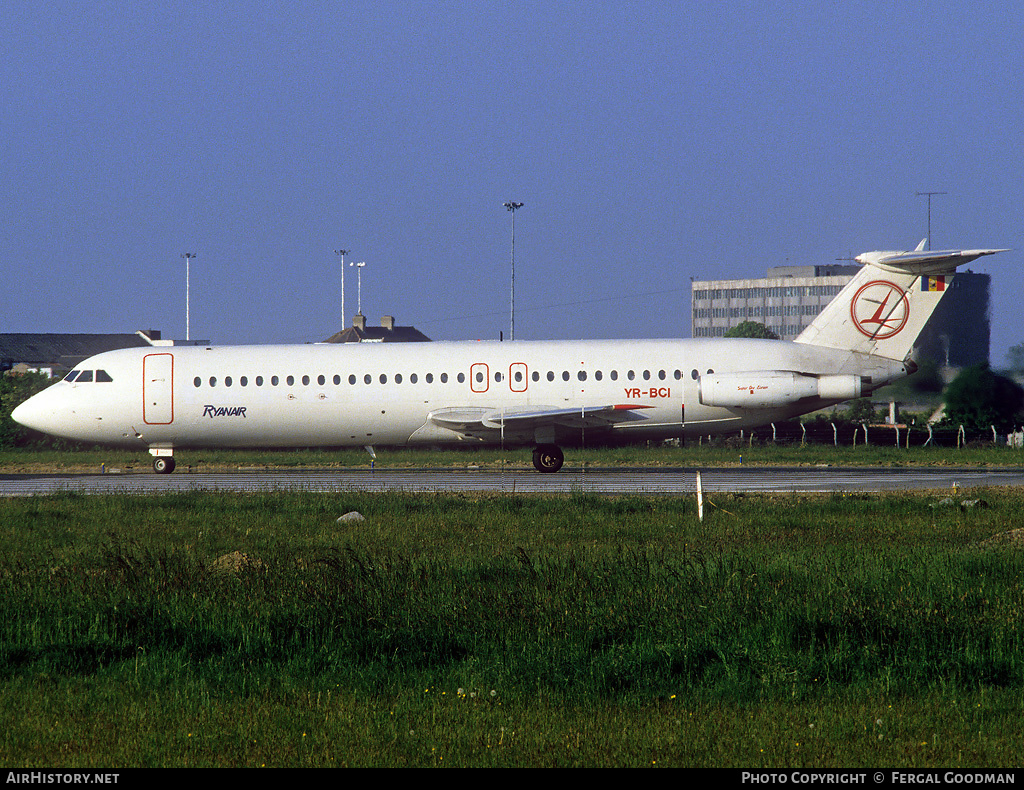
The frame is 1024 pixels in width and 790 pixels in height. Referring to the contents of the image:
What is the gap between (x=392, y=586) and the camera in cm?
1140

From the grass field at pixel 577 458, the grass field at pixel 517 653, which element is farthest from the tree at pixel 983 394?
the grass field at pixel 517 653

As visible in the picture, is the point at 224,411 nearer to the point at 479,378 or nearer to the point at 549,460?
the point at 479,378

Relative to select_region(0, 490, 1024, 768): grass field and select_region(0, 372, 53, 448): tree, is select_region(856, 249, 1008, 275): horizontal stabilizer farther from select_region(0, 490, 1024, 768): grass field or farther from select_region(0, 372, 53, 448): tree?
select_region(0, 372, 53, 448): tree

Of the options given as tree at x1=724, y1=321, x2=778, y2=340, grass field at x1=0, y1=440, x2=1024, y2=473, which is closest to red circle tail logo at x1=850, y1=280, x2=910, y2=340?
grass field at x1=0, y1=440, x2=1024, y2=473

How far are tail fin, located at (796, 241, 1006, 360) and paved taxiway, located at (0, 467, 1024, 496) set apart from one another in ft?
12.1

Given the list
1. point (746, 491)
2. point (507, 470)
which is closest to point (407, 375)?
point (507, 470)

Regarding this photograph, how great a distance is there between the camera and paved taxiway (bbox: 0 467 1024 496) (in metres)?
25.0

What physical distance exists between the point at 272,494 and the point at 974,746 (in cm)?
1806

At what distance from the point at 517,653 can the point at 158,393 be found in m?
25.1

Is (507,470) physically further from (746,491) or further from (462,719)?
(462,719)

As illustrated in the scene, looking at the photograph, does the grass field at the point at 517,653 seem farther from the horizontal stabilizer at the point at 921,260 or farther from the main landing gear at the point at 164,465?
the main landing gear at the point at 164,465

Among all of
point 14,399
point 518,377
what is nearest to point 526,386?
point 518,377

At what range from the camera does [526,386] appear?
101ft

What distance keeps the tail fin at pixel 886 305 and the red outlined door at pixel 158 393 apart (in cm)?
1857
